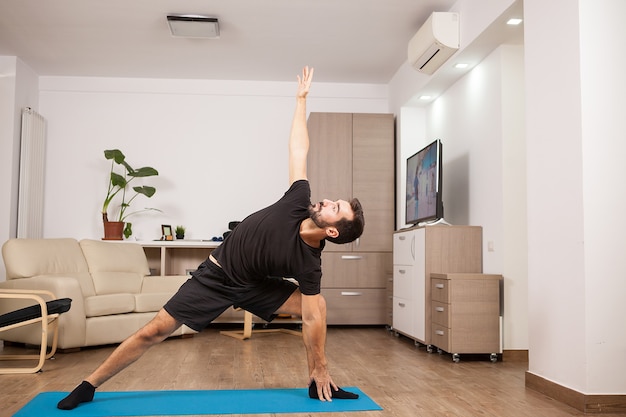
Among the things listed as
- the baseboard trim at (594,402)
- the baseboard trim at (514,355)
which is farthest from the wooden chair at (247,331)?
the baseboard trim at (594,402)

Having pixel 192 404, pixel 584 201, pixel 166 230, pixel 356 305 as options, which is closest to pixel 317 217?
pixel 192 404

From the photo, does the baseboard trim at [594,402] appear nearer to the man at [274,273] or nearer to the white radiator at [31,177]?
the man at [274,273]

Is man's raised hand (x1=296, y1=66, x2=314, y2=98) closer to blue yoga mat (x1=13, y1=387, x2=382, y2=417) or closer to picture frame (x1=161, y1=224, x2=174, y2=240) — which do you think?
blue yoga mat (x1=13, y1=387, x2=382, y2=417)

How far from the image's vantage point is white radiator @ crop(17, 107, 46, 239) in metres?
6.92

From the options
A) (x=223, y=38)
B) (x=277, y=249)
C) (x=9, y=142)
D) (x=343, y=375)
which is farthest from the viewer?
(x=9, y=142)

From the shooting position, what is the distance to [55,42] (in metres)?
6.43

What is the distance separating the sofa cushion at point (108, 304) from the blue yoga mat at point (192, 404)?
6.21 ft

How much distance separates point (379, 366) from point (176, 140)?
13.9ft

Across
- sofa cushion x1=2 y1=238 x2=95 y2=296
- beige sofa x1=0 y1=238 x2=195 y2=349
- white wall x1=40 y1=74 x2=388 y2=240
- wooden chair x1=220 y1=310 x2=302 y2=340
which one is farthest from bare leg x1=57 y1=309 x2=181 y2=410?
white wall x1=40 y1=74 x2=388 y2=240

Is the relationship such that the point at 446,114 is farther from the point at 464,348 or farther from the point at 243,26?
the point at 464,348

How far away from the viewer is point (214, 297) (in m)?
3.29

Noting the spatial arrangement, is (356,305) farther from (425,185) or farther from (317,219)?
(317,219)

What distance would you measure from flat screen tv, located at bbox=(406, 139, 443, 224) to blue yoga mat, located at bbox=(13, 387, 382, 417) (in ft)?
7.82

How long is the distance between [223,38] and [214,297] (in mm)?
3680
